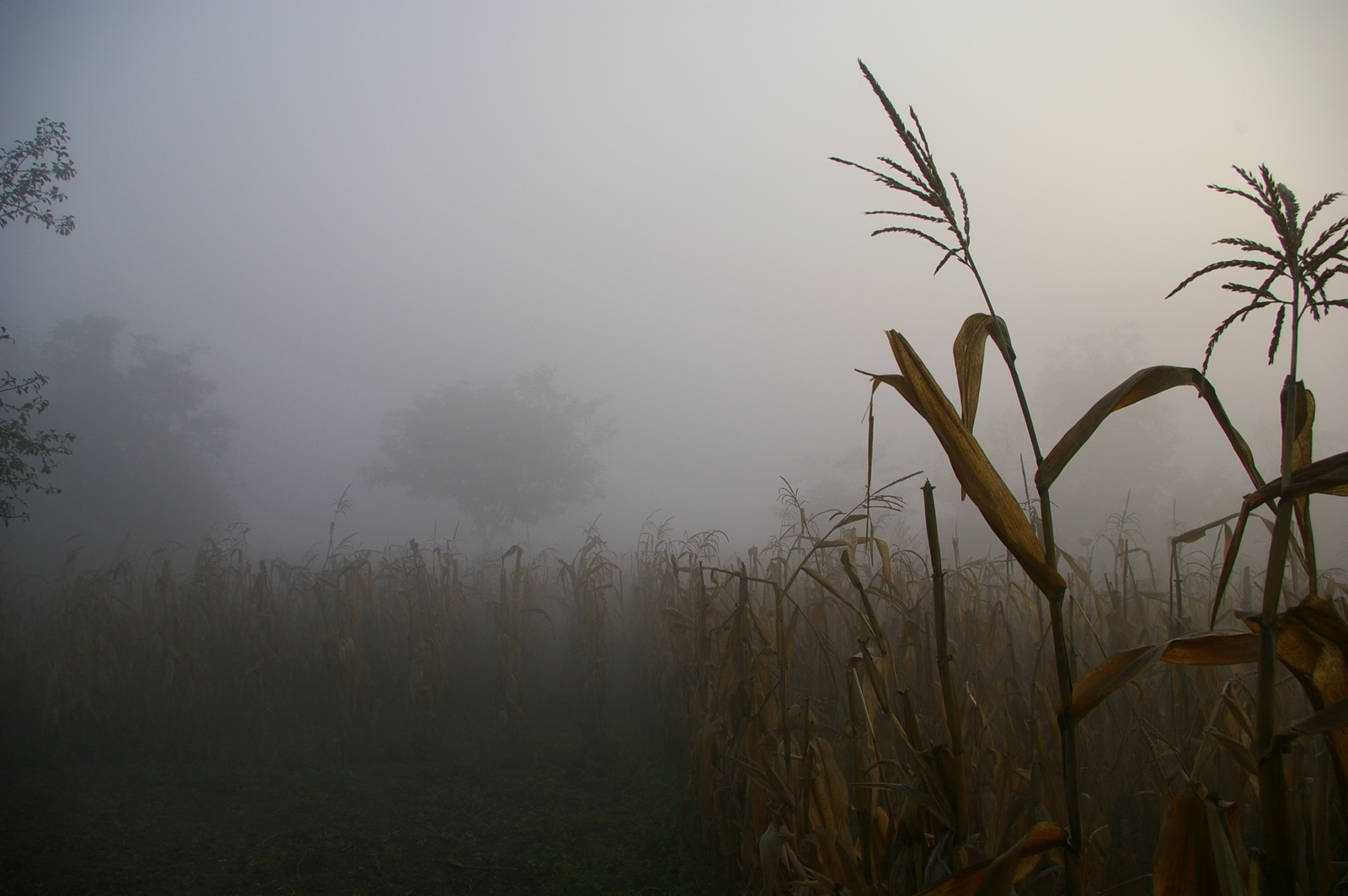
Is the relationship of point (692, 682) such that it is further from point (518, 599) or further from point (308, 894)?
point (518, 599)

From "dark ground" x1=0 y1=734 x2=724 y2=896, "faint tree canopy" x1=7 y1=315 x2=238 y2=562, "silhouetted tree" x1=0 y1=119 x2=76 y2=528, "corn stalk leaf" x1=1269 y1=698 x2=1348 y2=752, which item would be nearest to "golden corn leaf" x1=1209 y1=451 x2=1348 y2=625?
"corn stalk leaf" x1=1269 y1=698 x2=1348 y2=752

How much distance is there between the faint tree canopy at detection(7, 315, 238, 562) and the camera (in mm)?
19203

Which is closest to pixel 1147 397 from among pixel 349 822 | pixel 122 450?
pixel 349 822

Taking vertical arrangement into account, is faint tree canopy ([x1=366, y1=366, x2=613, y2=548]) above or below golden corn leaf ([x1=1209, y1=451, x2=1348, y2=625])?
above

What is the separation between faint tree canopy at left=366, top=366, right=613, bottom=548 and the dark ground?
84.1ft

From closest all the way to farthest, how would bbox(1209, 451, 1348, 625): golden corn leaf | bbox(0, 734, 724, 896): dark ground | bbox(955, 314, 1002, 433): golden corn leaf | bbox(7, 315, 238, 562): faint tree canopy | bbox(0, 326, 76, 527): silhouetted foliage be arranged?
bbox(1209, 451, 1348, 625): golden corn leaf → bbox(955, 314, 1002, 433): golden corn leaf → bbox(0, 734, 724, 896): dark ground → bbox(0, 326, 76, 527): silhouetted foliage → bbox(7, 315, 238, 562): faint tree canopy

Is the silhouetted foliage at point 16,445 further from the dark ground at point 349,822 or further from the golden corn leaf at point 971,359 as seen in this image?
the golden corn leaf at point 971,359

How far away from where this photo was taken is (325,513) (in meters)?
66.4

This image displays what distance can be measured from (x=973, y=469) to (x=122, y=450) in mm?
28356

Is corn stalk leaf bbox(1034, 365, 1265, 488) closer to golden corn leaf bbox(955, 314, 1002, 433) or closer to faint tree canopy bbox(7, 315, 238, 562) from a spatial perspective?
golden corn leaf bbox(955, 314, 1002, 433)

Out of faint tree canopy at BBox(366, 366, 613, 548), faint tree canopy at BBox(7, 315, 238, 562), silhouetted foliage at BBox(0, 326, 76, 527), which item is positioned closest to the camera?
silhouetted foliage at BBox(0, 326, 76, 527)

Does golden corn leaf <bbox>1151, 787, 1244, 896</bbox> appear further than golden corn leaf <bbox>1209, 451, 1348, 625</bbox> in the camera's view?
Yes

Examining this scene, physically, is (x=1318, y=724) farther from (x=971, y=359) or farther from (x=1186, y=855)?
(x=971, y=359)

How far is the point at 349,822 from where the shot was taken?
3686 millimetres
